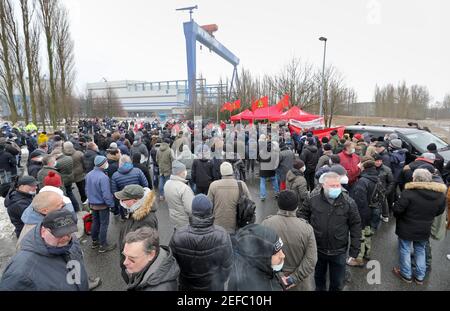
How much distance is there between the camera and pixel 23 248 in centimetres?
205

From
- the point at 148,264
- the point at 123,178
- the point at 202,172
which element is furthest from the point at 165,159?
the point at 148,264

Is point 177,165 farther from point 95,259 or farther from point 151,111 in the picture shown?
point 151,111

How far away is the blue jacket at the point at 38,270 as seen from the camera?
192 centimetres

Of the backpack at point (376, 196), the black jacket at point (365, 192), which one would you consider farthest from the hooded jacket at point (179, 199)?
the backpack at point (376, 196)

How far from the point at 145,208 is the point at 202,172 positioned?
2.89 metres

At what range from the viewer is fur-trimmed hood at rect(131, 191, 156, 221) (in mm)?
2884

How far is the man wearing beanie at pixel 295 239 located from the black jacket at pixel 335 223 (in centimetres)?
44

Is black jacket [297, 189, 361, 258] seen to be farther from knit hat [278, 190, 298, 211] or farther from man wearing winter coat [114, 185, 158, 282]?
man wearing winter coat [114, 185, 158, 282]

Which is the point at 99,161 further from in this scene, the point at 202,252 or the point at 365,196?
the point at 365,196

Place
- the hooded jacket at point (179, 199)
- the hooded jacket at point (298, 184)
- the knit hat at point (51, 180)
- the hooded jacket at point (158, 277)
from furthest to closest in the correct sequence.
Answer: the hooded jacket at point (298, 184) → the knit hat at point (51, 180) → the hooded jacket at point (179, 199) → the hooded jacket at point (158, 277)

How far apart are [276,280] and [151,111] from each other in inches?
4021

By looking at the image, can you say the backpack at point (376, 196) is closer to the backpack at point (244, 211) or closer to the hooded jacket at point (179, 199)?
the backpack at point (244, 211)

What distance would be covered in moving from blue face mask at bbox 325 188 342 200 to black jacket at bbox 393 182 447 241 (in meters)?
1.33
